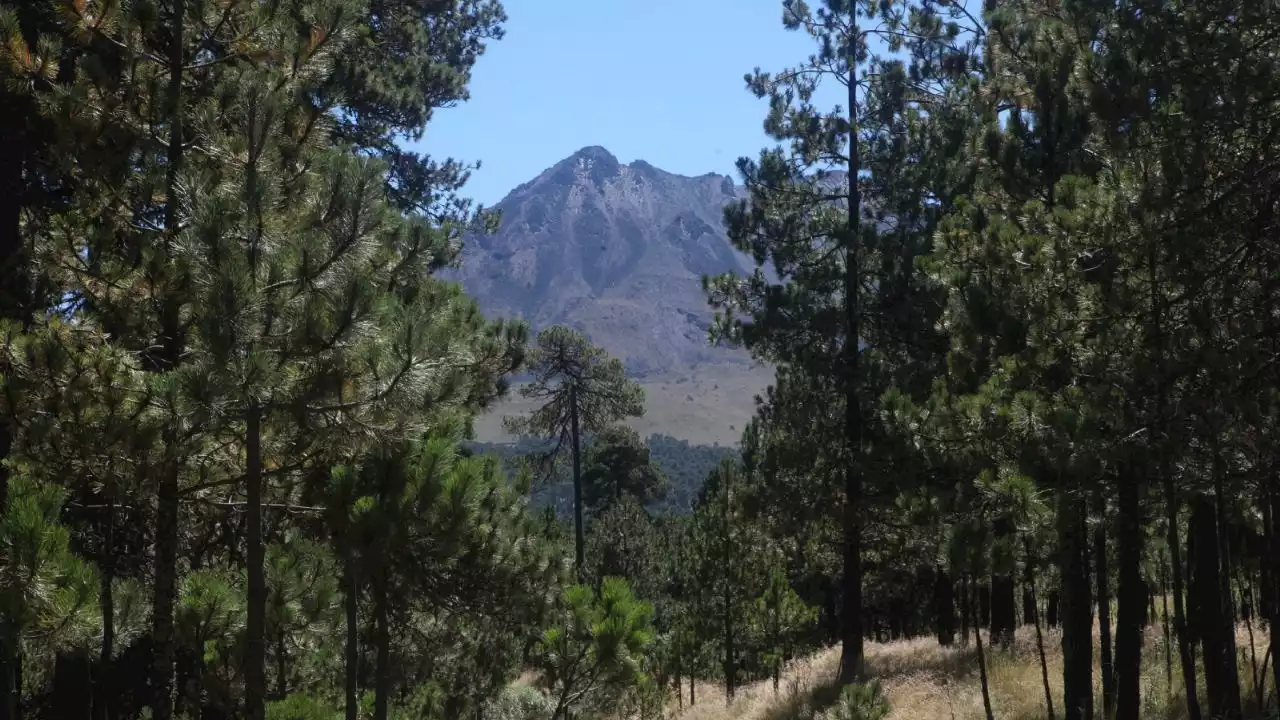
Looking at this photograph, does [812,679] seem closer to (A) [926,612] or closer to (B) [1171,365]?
(B) [1171,365]

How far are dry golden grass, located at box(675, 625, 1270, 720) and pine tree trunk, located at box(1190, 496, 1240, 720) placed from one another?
3.05 feet

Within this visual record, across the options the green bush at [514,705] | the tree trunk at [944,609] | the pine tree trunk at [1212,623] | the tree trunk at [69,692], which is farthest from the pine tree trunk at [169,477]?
the tree trunk at [944,609]

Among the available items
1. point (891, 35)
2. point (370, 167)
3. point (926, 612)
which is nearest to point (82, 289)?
point (370, 167)

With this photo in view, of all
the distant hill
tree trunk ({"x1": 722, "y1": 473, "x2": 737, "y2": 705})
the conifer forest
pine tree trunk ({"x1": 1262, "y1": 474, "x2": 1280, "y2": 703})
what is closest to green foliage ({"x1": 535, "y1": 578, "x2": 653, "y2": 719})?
the conifer forest

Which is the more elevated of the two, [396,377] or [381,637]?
[396,377]

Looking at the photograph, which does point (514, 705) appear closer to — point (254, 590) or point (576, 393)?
point (254, 590)

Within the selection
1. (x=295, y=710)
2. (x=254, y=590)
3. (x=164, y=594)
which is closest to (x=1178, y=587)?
(x=295, y=710)

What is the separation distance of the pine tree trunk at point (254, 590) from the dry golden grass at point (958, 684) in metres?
9.66

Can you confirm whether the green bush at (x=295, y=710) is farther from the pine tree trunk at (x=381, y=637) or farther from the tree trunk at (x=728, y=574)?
the tree trunk at (x=728, y=574)

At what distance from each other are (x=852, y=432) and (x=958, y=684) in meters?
4.54

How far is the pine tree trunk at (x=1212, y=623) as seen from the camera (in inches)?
372

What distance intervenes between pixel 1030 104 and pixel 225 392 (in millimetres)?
10052

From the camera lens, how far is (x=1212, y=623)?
394 inches

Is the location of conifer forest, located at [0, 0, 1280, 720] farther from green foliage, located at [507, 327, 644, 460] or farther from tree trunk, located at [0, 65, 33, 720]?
green foliage, located at [507, 327, 644, 460]
